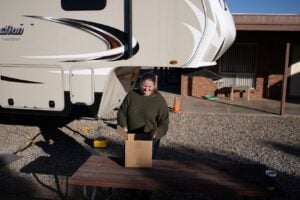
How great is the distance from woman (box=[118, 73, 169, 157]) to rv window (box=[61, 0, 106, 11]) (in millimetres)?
2129

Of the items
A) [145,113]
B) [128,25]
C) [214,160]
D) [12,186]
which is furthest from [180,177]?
[128,25]

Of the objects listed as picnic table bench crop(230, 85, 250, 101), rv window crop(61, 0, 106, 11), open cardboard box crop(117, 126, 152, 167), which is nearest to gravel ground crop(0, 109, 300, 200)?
open cardboard box crop(117, 126, 152, 167)

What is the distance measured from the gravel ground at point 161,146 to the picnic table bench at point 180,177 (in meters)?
1.01

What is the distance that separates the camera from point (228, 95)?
42.7 ft

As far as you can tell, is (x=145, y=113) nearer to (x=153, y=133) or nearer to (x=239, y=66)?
(x=153, y=133)

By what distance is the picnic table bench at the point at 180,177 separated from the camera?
293cm

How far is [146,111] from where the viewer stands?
388 centimetres

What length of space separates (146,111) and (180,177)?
3.18ft

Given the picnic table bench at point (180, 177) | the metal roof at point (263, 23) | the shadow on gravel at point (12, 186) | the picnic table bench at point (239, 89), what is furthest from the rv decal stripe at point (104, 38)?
the picnic table bench at point (239, 89)

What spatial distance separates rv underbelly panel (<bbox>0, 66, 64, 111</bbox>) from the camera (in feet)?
19.0

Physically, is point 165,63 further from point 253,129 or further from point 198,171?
point 253,129

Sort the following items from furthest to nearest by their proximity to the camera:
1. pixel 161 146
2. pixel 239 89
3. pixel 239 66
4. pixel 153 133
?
1. pixel 239 66
2. pixel 239 89
3. pixel 161 146
4. pixel 153 133

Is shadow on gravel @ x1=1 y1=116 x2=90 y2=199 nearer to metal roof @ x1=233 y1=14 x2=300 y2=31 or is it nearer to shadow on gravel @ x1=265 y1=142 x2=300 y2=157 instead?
shadow on gravel @ x1=265 y1=142 x2=300 y2=157

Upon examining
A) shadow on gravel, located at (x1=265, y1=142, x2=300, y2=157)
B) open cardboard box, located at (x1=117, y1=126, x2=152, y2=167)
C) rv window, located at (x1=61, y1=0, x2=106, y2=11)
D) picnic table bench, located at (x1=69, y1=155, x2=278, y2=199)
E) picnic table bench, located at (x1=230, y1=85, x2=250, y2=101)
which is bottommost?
shadow on gravel, located at (x1=265, y1=142, x2=300, y2=157)
